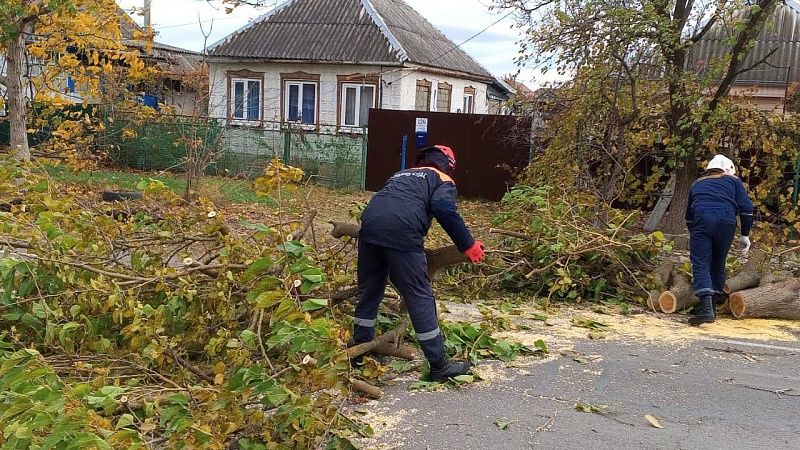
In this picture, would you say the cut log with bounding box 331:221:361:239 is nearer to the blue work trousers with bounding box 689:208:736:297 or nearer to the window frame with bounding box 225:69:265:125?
the blue work trousers with bounding box 689:208:736:297

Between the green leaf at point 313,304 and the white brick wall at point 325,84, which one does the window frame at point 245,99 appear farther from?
the green leaf at point 313,304

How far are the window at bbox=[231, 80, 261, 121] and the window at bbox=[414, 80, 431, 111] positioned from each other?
14.6 feet

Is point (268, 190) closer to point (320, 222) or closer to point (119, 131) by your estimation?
point (320, 222)

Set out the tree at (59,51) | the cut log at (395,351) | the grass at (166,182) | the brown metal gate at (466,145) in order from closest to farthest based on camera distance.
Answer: the cut log at (395,351) → the tree at (59,51) → the grass at (166,182) → the brown metal gate at (466,145)

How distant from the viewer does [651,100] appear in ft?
32.8

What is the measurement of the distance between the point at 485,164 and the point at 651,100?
4.74m

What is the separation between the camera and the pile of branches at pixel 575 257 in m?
6.84

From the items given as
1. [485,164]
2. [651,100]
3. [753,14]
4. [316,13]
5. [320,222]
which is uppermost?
[316,13]

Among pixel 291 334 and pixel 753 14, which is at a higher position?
pixel 753 14

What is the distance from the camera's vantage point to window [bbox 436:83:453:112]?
21.9 meters

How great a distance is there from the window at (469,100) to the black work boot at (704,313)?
58.7ft

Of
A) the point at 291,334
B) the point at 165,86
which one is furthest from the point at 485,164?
the point at 165,86

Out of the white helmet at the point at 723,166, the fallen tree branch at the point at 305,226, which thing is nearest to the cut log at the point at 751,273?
the white helmet at the point at 723,166

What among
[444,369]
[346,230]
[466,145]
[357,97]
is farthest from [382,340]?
[357,97]
